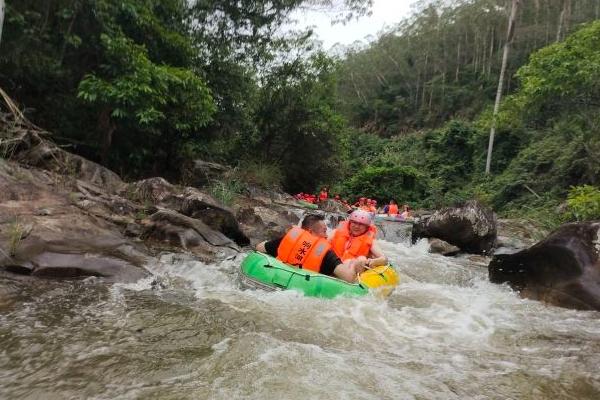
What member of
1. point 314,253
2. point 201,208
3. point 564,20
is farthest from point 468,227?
point 564,20

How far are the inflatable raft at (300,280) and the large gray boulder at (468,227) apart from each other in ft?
20.8

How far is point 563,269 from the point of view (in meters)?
6.89

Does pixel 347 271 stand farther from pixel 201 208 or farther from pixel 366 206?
pixel 366 206

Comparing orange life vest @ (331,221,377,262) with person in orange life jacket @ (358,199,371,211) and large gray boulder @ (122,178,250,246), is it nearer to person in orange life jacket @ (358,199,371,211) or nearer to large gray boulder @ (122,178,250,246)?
large gray boulder @ (122,178,250,246)

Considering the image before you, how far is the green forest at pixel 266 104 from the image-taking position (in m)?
9.71

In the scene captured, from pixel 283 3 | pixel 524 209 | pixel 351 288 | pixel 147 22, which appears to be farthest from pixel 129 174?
pixel 524 209

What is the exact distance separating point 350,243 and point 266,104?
13.4 metres

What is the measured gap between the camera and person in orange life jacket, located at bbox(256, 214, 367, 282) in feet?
19.8

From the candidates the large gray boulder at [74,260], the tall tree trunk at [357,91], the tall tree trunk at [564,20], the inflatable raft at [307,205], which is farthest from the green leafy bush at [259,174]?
the tall tree trunk at [357,91]

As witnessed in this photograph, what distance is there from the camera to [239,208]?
1202 cm

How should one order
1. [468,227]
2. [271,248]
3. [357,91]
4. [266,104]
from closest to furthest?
[271,248] → [468,227] → [266,104] → [357,91]

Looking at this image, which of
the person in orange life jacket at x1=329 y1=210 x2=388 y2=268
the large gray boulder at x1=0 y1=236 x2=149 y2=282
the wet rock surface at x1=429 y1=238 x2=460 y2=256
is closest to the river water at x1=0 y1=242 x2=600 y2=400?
the large gray boulder at x1=0 y1=236 x2=149 y2=282

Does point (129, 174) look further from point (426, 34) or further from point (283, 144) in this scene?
point (426, 34)

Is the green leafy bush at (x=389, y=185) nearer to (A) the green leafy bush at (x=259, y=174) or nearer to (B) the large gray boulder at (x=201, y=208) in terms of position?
(A) the green leafy bush at (x=259, y=174)
